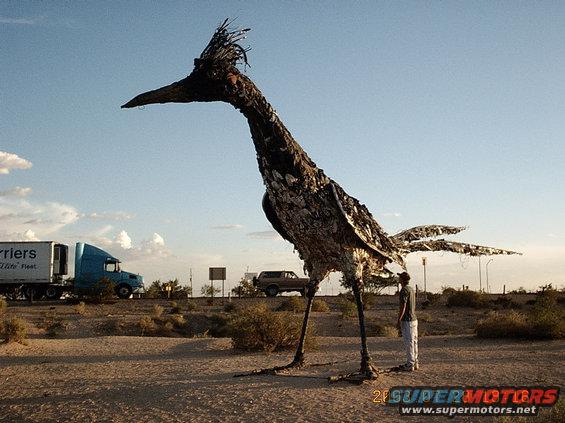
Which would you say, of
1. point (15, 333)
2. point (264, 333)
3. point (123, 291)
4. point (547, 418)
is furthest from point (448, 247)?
Answer: point (123, 291)

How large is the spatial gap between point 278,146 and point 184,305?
2467 centimetres

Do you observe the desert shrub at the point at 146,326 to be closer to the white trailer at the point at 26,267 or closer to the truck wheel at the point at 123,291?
the truck wheel at the point at 123,291

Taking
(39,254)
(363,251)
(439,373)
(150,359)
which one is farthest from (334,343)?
(39,254)

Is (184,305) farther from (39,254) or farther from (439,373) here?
(439,373)

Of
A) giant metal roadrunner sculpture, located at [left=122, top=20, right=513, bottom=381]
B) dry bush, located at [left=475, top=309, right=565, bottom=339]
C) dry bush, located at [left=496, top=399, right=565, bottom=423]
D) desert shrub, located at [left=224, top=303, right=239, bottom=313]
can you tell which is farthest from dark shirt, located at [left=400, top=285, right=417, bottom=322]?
desert shrub, located at [left=224, top=303, right=239, bottom=313]

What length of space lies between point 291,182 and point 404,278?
3325 mm

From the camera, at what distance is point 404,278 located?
1046 centimetres

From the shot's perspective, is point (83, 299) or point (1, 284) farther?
point (1, 284)

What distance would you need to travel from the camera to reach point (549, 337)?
15.8 metres

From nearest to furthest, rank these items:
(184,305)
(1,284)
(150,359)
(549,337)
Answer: (150,359), (549,337), (184,305), (1,284)

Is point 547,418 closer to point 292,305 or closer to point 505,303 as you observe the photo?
point 292,305

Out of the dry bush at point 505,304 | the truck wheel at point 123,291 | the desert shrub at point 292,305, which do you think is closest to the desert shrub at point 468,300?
the dry bush at point 505,304

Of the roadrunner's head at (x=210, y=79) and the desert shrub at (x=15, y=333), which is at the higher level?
the roadrunner's head at (x=210, y=79)

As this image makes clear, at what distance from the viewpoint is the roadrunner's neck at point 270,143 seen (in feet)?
28.0
